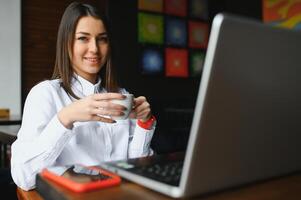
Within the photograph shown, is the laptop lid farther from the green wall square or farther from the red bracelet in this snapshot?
the green wall square

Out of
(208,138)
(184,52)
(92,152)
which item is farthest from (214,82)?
(184,52)

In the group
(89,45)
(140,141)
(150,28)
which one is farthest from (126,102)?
(150,28)

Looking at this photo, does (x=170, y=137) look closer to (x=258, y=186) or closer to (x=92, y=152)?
(x=92, y=152)

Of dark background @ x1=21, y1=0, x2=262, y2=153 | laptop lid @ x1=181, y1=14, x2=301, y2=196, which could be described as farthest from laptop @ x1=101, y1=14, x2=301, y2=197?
dark background @ x1=21, y1=0, x2=262, y2=153

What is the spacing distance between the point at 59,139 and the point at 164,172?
1.23 ft

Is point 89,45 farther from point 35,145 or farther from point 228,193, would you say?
point 228,193

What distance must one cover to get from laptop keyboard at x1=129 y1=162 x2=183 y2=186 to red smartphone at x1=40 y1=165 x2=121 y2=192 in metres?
0.06

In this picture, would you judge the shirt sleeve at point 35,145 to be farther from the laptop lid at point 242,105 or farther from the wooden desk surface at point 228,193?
the laptop lid at point 242,105

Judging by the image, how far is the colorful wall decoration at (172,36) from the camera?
3613 mm

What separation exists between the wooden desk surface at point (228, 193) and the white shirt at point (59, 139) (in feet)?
0.99

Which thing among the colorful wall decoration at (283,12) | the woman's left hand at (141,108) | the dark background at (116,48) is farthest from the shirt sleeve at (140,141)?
the colorful wall decoration at (283,12)

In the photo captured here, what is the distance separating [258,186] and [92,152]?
691 millimetres

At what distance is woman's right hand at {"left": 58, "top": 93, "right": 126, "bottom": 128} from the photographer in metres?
0.76

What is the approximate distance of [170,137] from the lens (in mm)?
1807
